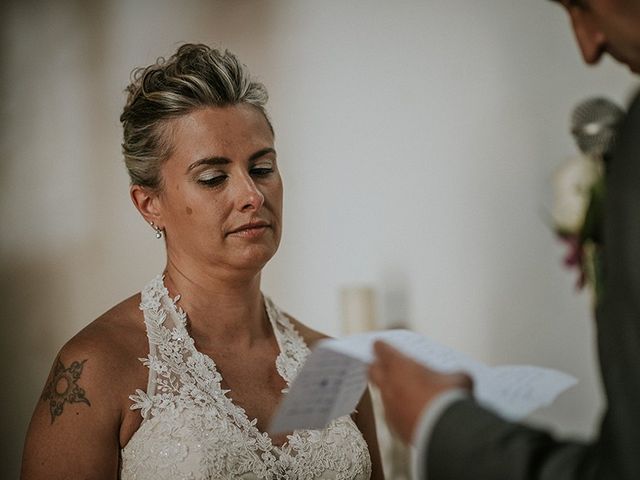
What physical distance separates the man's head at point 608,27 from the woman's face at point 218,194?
1250mm

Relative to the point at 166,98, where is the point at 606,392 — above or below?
below

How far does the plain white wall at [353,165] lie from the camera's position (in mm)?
3926

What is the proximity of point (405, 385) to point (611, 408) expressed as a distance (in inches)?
12.1

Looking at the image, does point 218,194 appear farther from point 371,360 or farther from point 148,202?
point 371,360

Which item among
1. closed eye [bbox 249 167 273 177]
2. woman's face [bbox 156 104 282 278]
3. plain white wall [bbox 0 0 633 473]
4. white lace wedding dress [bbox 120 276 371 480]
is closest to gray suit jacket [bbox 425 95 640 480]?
white lace wedding dress [bbox 120 276 371 480]

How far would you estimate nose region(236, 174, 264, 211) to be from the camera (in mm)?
2275

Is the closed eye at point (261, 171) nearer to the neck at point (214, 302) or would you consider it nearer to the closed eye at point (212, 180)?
the closed eye at point (212, 180)

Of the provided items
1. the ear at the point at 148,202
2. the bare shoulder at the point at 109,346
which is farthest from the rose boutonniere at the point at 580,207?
the bare shoulder at the point at 109,346

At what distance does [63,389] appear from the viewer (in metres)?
2.01

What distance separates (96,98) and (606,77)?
2.40 meters

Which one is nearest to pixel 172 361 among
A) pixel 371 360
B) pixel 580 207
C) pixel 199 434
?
pixel 199 434

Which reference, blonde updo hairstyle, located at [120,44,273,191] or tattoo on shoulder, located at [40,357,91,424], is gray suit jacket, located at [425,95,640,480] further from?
blonde updo hairstyle, located at [120,44,273,191]

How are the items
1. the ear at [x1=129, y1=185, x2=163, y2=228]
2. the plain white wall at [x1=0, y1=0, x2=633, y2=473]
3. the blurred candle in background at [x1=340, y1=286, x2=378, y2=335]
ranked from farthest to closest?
the plain white wall at [x1=0, y1=0, x2=633, y2=473]
the blurred candle in background at [x1=340, y1=286, x2=378, y2=335]
the ear at [x1=129, y1=185, x2=163, y2=228]

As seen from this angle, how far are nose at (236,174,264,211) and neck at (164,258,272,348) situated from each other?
19cm
